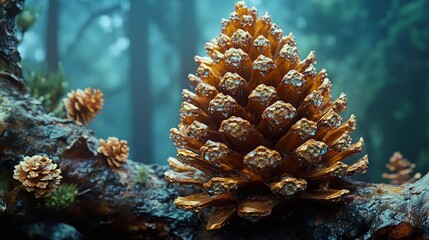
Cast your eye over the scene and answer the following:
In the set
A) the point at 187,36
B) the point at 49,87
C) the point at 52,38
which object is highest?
the point at 187,36

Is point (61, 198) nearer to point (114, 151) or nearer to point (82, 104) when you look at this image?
point (114, 151)

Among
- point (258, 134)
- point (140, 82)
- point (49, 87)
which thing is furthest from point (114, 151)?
point (140, 82)

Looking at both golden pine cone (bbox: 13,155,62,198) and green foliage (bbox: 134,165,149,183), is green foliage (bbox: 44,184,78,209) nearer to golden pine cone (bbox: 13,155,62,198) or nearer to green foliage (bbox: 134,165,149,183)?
golden pine cone (bbox: 13,155,62,198)

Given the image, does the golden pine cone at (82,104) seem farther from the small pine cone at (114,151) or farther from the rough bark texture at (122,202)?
the small pine cone at (114,151)

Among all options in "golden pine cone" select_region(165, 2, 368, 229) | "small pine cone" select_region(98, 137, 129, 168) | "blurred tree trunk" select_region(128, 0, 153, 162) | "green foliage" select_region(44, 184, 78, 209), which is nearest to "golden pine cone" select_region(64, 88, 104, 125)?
"small pine cone" select_region(98, 137, 129, 168)

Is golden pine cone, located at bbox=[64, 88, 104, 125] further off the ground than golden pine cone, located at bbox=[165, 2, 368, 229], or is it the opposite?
golden pine cone, located at bbox=[64, 88, 104, 125]

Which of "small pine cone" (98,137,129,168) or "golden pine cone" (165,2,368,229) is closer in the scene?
"golden pine cone" (165,2,368,229)

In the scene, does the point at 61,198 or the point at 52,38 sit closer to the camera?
the point at 61,198
